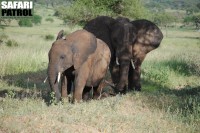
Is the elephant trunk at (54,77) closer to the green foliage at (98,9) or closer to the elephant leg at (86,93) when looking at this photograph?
the elephant leg at (86,93)

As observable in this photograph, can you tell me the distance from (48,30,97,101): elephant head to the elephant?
198 centimetres

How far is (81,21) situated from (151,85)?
15.3 meters

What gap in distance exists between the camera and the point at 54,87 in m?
9.64

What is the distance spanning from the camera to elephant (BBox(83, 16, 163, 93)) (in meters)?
12.6

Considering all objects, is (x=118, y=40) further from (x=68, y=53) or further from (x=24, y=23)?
(x=24, y=23)

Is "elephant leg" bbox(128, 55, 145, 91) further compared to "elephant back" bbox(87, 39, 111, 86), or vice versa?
"elephant leg" bbox(128, 55, 145, 91)

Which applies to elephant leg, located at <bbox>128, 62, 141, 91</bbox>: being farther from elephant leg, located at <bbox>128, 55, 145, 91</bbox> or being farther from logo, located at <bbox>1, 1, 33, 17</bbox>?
logo, located at <bbox>1, 1, 33, 17</bbox>

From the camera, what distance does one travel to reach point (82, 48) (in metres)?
10.4

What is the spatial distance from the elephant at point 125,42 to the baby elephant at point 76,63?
128cm

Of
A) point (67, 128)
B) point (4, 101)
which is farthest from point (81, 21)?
point (67, 128)

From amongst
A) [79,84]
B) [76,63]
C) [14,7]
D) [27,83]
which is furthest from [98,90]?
[14,7]

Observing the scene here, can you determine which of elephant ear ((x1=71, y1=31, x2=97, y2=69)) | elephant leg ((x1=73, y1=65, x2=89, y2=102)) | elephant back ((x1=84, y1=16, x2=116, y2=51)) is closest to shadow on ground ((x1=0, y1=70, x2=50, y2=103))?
elephant back ((x1=84, y1=16, x2=116, y2=51))

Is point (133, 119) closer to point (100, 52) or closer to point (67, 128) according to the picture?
point (67, 128)

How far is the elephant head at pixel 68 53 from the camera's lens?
970 cm
